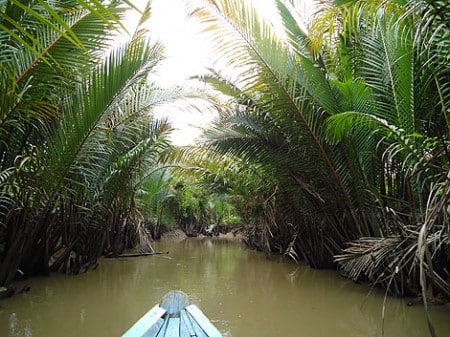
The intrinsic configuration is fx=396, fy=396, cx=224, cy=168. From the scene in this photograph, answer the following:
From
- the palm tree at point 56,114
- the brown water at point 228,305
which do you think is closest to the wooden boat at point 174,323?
the brown water at point 228,305

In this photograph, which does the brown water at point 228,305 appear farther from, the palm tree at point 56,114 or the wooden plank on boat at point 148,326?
the wooden plank on boat at point 148,326

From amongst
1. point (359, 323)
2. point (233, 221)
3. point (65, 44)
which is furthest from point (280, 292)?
point (233, 221)

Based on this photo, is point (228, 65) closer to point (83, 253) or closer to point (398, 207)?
point (398, 207)

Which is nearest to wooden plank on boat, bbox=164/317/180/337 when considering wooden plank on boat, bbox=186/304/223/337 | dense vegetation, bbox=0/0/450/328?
wooden plank on boat, bbox=186/304/223/337

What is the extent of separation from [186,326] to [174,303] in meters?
0.26

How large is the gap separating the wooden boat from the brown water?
3.54 ft

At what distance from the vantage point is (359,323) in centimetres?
416

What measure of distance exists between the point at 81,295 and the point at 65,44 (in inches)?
128

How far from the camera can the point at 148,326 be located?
2.48 meters

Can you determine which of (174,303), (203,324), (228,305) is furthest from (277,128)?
(203,324)

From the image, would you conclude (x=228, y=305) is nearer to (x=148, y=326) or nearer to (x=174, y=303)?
(x=174, y=303)

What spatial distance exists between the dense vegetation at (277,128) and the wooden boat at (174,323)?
133cm

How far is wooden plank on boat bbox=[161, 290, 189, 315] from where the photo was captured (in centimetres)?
274

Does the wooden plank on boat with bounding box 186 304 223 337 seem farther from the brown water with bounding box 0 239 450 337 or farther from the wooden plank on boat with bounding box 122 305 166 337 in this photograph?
the brown water with bounding box 0 239 450 337
